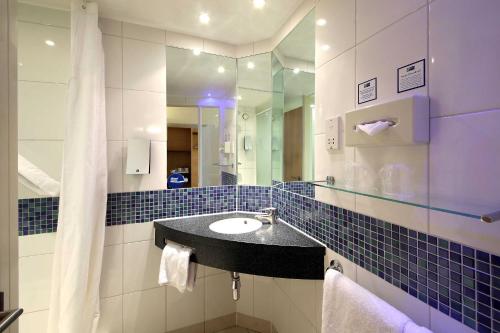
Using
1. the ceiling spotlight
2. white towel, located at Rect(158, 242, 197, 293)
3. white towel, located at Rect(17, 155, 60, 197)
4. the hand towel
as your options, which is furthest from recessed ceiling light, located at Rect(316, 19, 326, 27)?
white towel, located at Rect(17, 155, 60, 197)

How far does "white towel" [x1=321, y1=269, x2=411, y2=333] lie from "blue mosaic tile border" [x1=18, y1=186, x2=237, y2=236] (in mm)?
1108

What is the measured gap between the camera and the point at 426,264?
2.28 feet

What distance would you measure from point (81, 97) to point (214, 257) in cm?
121

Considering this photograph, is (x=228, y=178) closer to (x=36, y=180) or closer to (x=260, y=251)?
(x=260, y=251)

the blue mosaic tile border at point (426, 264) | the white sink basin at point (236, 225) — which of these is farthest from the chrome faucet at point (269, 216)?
the blue mosaic tile border at point (426, 264)

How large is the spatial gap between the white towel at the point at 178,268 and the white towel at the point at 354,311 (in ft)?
2.64

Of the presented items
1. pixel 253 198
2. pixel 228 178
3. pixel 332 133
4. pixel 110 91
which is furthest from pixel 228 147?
pixel 332 133

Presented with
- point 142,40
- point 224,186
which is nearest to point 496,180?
point 224,186

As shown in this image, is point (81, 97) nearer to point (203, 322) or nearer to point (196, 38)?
point (196, 38)

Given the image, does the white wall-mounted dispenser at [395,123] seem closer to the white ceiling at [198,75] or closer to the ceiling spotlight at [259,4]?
the ceiling spotlight at [259,4]

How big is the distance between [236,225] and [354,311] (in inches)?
39.2

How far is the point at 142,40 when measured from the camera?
5.40 feet

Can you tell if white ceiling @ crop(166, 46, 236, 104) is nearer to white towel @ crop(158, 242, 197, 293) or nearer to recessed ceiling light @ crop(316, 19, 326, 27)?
recessed ceiling light @ crop(316, 19, 326, 27)

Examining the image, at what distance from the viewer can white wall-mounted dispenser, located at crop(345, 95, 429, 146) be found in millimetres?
676
